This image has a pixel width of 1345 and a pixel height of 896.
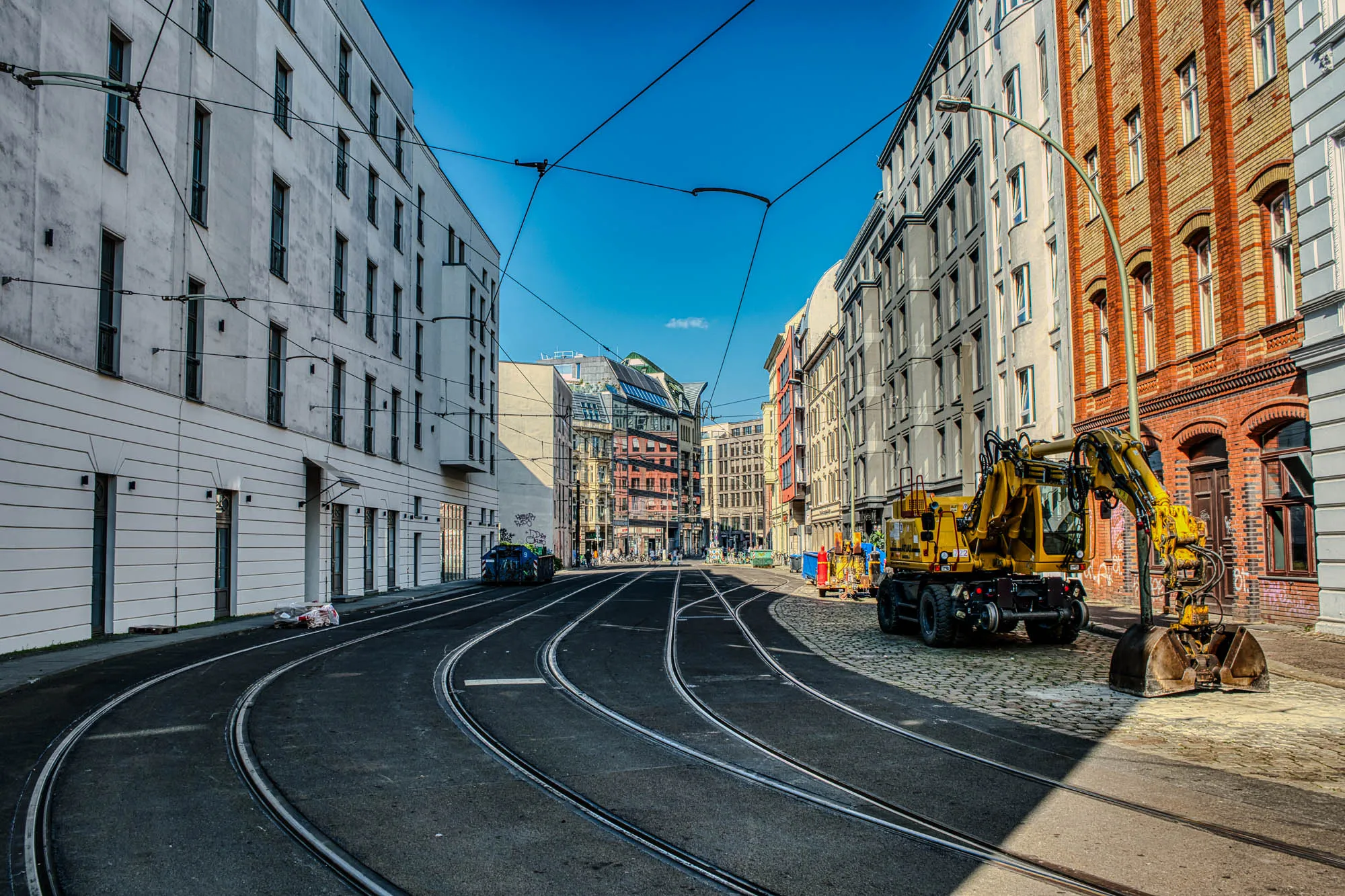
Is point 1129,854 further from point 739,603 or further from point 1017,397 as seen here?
point 1017,397

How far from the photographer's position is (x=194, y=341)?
22.0 meters

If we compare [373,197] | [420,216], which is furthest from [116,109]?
[420,216]

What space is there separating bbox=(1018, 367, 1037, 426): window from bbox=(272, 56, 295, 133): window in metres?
→ 23.2

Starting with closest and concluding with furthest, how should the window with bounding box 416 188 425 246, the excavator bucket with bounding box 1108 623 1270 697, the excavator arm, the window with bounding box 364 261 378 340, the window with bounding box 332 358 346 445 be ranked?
1. the excavator arm
2. the excavator bucket with bounding box 1108 623 1270 697
3. the window with bounding box 332 358 346 445
4. the window with bounding box 364 261 378 340
5. the window with bounding box 416 188 425 246

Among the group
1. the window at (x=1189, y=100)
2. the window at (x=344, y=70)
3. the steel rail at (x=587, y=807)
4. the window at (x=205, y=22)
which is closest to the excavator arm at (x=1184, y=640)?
the steel rail at (x=587, y=807)

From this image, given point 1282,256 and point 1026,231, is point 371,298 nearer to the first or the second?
point 1026,231

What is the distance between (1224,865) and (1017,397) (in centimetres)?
2599

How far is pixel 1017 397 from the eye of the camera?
29562mm

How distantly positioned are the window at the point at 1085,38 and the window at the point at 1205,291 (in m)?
7.65

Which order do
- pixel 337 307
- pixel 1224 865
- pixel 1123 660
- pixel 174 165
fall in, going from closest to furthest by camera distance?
pixel 1224 865, pixel 1123 660, pixel 174 165, pixel 337 307

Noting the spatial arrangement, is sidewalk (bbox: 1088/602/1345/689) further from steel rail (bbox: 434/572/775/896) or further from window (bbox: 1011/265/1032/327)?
window (bbox: 1011/265/1032/327)

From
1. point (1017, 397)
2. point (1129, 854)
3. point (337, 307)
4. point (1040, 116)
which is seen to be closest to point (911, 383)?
point (1017, 397)

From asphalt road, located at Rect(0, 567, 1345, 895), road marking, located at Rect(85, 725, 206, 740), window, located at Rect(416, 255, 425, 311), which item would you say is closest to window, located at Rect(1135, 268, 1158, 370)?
asphalt road, located at Rect(0, 567, 1345, 895)

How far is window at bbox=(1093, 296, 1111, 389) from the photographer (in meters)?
23.9
